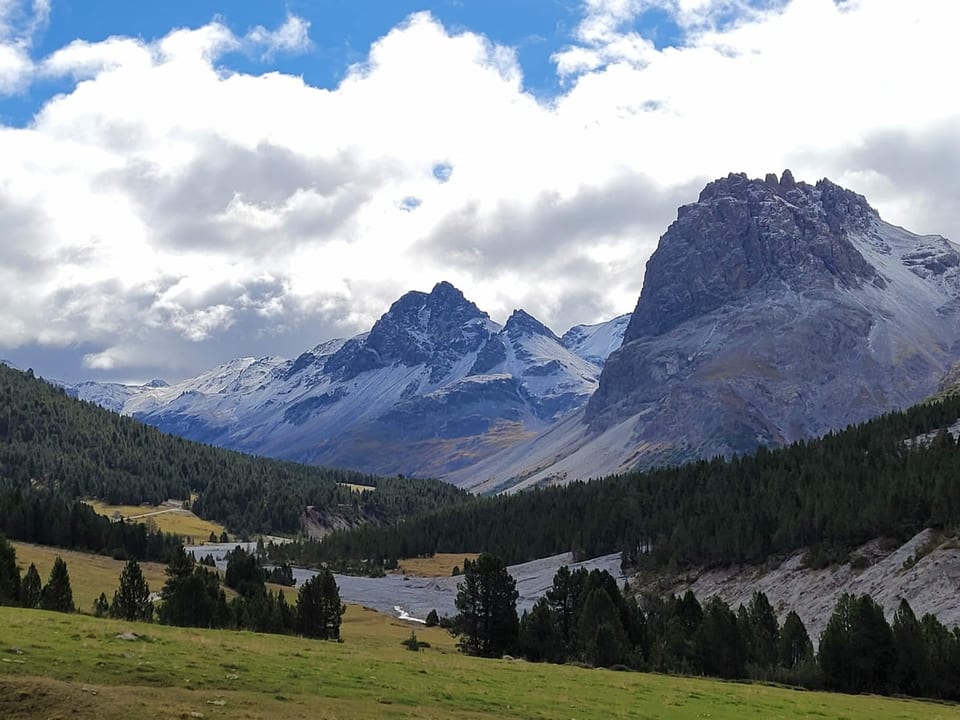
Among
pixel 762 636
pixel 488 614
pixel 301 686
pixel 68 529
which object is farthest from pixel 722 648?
pixel 68 529

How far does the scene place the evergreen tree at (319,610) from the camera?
83625mm

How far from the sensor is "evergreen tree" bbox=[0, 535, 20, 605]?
70.2 m

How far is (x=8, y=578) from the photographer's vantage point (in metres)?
72.8

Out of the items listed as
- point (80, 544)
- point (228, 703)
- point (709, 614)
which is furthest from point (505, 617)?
point (80, 544)

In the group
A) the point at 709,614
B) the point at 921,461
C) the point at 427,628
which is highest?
the point at 921,461

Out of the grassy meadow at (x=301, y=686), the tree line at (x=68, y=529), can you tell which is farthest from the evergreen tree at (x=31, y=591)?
the tree line at (x=68, y=529)

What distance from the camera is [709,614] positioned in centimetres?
8056

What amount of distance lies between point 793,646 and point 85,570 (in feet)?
345

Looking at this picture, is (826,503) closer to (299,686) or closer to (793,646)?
(793,646)

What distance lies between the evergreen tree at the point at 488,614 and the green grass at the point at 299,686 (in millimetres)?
28701

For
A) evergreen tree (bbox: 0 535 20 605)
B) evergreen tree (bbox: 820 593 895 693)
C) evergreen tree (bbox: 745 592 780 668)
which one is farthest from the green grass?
evergreen tree (bbox: 745 592 780 668)

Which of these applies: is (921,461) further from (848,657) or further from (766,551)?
(848,657)

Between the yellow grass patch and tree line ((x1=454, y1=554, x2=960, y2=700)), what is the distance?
4704 centimetres

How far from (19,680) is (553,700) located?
24789 millimetres
